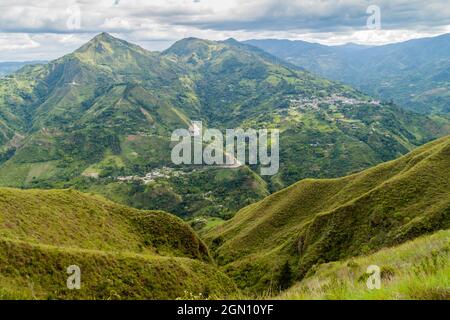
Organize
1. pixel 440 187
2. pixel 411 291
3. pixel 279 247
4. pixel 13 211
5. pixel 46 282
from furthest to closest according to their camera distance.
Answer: pixel 279 247
pixel 440 187
pixel 13 211
pixel 46 282
pixel 411 291

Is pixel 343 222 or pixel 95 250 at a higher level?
pixel 95 250

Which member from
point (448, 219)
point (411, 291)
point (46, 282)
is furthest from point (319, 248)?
point (411, 291)

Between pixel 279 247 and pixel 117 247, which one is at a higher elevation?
pixel 117 247

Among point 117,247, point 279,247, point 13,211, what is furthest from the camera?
point 279,247

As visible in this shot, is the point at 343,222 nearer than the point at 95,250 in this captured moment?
No
